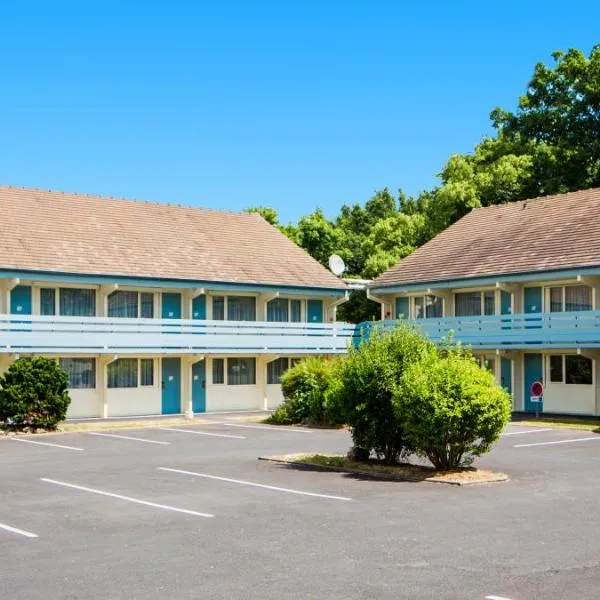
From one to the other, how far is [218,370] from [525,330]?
11271mm

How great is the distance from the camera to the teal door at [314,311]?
41.3 meters

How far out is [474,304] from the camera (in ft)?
127

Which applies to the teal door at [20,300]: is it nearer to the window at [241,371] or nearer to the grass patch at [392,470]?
the window at [241,371]

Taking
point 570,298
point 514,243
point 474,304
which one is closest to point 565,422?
point 570,298

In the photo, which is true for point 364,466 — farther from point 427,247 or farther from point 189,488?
point 427,247

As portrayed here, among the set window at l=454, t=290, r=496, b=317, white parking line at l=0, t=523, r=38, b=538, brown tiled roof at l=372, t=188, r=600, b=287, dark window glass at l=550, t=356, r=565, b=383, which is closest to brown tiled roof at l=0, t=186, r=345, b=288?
brown tiled roof at l=372, t=188, r=600, b=287

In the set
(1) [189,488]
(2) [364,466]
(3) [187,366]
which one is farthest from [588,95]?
(1) [189,488]

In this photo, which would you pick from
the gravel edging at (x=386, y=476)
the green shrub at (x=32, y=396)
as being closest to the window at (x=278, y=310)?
the green shrub at (x=32, y=396)

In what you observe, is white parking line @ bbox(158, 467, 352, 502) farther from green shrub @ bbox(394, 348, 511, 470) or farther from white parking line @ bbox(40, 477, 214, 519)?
green shrub @ bbox(394, 348, 511, 470)

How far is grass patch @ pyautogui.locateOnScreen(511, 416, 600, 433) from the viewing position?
3027 cm

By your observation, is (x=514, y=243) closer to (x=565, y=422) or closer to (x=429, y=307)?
(x=429, y=307)

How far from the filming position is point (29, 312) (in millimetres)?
33812

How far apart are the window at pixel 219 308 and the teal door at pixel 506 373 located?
10302 mm

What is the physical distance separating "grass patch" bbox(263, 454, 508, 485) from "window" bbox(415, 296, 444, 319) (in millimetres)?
18640
